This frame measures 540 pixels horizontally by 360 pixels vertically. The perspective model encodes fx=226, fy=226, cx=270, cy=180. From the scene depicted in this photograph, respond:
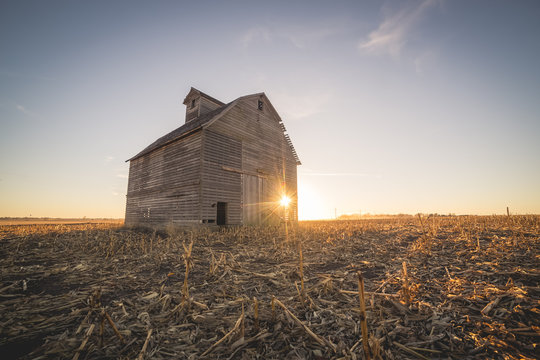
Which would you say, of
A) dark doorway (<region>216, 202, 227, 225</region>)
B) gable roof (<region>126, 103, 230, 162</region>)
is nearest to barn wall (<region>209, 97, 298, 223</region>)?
gable roof (<region>126, 103, 230, 162</region>)

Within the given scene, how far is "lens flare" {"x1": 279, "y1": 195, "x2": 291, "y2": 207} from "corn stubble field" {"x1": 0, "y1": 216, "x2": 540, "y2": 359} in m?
12.9

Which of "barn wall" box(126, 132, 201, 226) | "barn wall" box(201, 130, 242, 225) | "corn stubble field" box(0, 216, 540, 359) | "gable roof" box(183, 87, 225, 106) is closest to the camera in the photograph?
"corn stubble field" box(0, 216, 540, 359)

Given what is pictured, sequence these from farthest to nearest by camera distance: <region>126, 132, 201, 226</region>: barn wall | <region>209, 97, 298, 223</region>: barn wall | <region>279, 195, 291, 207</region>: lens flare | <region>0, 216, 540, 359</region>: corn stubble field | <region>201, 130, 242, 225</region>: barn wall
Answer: <region>279, 195, 291, 207</region>: lens flare, <region>209, 97, 298, 223</region>: barn wall, <region>126, 132, 201, 226</region>: barn wall, <region>201, 130, 242, 225</region>: barn wall, <region>0, 216, 540, 359</region>: corn stubble field

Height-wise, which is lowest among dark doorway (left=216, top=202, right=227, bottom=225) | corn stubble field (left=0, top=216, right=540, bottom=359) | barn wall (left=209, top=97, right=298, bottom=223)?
corn stubble field (left=0, top=216, right=540, bottom=359)

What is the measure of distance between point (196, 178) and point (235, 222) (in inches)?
162

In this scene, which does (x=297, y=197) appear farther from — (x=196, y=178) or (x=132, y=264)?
(x=132, y=264)

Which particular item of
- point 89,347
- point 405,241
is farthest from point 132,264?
point 405,241

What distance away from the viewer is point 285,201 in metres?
20.5

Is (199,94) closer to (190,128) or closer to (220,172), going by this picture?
(190,128)

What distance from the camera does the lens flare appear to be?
20.2m

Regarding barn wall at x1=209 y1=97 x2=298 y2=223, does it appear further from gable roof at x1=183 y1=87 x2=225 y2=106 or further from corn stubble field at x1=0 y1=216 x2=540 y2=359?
corn stubble field at x1=0 y1=216 x2=540 y2=359

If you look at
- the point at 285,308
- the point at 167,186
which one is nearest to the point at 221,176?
the point at 167,186

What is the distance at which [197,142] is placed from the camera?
15594mm

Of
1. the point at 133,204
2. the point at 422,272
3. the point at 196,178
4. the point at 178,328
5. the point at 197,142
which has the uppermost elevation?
the point at 197,142
